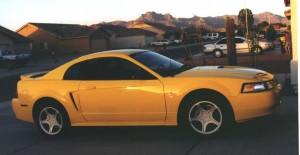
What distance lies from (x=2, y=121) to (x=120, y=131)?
10.8 feet

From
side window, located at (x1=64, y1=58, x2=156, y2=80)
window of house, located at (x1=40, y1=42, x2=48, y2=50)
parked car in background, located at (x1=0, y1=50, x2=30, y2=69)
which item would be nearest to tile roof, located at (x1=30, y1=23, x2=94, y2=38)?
window of house, located at (x1=40, y1=42, x2=48, y2=50)

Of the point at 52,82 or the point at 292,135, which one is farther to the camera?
the point at 52,82

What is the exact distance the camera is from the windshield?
24.2 feet

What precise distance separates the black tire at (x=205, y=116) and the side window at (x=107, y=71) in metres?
0.78

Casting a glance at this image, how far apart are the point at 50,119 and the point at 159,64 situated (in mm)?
2088

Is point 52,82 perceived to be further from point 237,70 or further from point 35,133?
point 237,70

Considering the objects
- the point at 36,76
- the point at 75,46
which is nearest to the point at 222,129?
the point at 36,76

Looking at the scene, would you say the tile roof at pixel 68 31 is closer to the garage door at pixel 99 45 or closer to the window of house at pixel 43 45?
the garage door at pixel 99 45

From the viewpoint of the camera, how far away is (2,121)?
10.1 m

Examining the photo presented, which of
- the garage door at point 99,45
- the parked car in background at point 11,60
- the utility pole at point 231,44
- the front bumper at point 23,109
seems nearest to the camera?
the front bumper at point 23,109

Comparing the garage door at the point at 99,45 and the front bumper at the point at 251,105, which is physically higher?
the garage door at the point at 99,45

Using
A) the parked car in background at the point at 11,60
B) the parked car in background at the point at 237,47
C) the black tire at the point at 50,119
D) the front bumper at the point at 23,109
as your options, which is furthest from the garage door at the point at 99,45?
the black tire at the point at 50,119

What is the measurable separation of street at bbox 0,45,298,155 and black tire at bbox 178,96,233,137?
0.15 m

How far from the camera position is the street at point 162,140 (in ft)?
20.8
